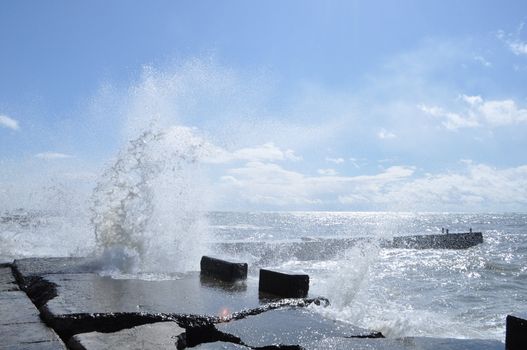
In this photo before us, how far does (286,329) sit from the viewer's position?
123 inches

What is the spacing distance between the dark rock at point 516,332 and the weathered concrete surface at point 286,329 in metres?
0.86

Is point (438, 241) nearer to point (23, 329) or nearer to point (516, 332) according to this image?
point (516, 332)

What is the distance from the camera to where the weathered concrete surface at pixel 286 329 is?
9.48 ft

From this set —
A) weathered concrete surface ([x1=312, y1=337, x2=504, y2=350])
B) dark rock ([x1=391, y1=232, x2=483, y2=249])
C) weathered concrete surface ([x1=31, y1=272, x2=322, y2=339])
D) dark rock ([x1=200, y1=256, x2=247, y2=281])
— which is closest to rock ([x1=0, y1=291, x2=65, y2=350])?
weathered concrete surface ([x1=31, y1=272, x2=322, y2=339])

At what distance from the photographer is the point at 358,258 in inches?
311

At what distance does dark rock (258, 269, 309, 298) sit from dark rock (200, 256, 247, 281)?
54cm

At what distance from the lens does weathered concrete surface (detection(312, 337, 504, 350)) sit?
2.77m

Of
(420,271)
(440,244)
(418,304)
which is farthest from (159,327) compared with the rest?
(440,244)

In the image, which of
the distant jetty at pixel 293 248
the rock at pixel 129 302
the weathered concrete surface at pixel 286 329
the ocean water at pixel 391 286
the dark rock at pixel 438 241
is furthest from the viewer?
the dark rock at pixel 438 241

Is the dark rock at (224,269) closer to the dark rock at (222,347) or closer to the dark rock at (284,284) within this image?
the dark rock at (284,284)

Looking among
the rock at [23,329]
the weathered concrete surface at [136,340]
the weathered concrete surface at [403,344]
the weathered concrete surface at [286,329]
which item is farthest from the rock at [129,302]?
the weathered concrete surface at [403,344]

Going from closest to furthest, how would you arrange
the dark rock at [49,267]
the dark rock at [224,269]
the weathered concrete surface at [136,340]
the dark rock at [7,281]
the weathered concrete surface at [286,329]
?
the weathered concrete surface at [136,340] → the weathered concrete surface at [286,329] → the dark rock at [7,281] → the dark rock at [49,267] → the dark rock at [224,269]

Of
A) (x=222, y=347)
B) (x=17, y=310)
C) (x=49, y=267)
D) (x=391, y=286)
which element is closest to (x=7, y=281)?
(x=49, y=267)

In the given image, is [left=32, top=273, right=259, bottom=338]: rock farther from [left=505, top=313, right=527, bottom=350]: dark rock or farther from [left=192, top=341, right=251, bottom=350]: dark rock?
[left=505, top=313, right=527, bottom=350]: dark rock
